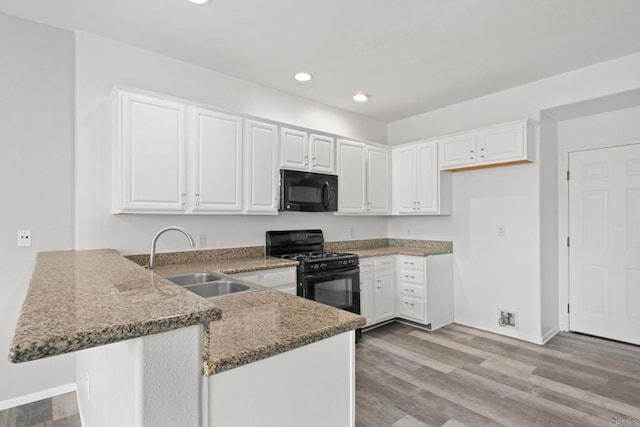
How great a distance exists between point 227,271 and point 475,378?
85.5 inches

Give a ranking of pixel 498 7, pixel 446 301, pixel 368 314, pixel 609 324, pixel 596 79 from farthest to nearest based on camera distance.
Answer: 1. pixel 446 301
2. pixel 368 314
3. pixel 609 324
4. pixel 596 79
5. pixel 498 7

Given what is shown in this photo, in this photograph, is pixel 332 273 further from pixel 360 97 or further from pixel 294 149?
pixel 360 97

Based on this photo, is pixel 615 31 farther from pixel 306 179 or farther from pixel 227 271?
pixel 227 271

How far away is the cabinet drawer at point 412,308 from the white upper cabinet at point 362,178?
3.77 feet

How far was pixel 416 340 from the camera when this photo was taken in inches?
143

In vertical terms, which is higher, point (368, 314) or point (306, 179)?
point (306, 179)

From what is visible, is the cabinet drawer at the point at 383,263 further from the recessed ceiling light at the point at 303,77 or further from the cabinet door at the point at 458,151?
the recessed ceiling light at the point at 303,77

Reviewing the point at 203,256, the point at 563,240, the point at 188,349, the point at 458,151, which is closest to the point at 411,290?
the point at 458,151

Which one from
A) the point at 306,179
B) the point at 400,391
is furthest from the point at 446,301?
the point at 306,179

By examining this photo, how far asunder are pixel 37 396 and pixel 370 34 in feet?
11.9

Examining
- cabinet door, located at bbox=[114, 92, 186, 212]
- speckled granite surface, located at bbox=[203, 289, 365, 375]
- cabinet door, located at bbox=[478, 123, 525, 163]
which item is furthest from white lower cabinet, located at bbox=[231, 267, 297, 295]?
cabinet door, located at bbox=[478, 123, 525, 163]

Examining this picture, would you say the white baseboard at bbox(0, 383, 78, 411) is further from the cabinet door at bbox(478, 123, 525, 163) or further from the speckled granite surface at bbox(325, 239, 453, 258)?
the cabinet door at bbox(478, 123, 525, 163)

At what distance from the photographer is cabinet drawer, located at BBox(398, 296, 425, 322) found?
3.96 m

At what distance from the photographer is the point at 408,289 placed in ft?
13.4
